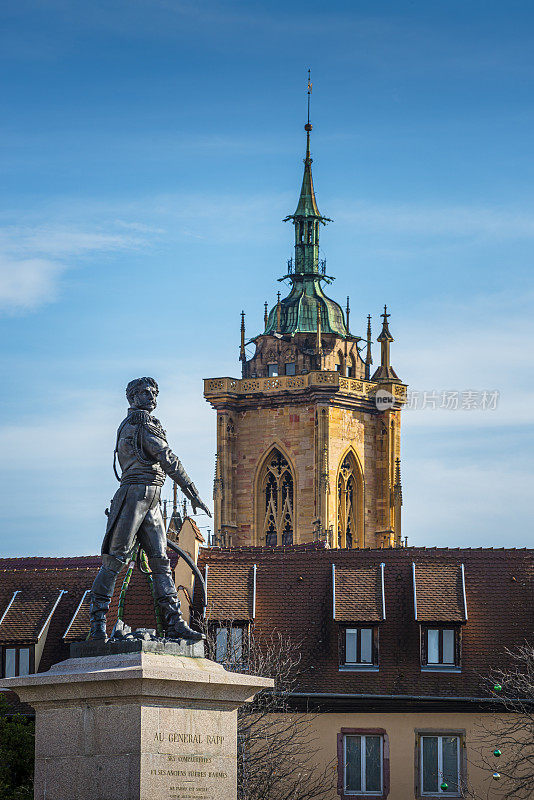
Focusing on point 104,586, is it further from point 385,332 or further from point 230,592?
point 385,332

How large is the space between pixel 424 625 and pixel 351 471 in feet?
209

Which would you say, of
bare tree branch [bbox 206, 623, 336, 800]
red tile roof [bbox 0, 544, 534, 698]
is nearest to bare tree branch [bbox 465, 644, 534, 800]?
red tile roof [bbox 0, 544, 534, 698]

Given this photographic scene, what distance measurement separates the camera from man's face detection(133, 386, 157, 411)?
75.7 ft

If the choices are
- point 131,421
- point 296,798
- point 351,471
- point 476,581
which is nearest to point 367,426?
point 351,471

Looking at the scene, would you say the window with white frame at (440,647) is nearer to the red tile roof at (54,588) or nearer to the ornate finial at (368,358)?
the red tile roof at (54,588)

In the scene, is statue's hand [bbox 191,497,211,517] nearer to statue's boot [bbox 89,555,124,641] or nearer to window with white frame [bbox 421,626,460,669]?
statue's boot [bbox 89,555,124,641]

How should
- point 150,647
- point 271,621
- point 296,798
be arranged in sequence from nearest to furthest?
point 150,647 < point 296,798 < point 271,621

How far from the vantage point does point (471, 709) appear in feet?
173

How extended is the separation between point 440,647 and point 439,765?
14.0 ft

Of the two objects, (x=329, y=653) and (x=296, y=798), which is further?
(x=329, y=653)

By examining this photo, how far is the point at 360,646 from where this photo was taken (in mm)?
55844

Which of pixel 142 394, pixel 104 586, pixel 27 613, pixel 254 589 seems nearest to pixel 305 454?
pixel 254 589

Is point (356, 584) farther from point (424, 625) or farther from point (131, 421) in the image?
point (131, 421)

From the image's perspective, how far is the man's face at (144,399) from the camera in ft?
75.7
